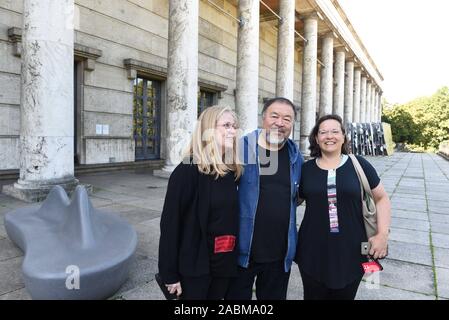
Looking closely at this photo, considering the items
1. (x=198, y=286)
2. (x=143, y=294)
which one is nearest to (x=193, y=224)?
(x=198, y=286)

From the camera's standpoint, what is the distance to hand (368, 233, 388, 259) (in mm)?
2240

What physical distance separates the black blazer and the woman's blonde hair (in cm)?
5

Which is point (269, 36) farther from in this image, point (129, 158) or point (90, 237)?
point (90, 237)

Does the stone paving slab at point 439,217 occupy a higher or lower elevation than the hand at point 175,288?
lower

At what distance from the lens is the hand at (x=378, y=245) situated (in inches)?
88.2

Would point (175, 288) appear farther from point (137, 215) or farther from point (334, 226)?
point (137, 215)

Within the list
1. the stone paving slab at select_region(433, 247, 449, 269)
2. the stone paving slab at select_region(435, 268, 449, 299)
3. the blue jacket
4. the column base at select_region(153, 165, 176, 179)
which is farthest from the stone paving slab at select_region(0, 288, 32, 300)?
the column base at select_region(153, 165, 176, 179)

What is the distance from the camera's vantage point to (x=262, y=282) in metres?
2.37

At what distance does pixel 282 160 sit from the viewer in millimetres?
2400

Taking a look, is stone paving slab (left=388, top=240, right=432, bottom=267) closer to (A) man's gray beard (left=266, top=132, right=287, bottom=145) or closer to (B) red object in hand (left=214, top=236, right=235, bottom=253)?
(A) man's gray beard (left=266, top=132, right=287, bottom=145)

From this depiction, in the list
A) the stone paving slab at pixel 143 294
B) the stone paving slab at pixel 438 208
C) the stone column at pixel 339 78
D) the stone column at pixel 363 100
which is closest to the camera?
the stone paving slab at pixel 143 294

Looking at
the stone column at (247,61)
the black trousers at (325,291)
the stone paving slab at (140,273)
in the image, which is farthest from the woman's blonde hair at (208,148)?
the stone column at (247,61)

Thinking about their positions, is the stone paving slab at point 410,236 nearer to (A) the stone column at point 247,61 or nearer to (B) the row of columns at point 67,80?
(B) the row of columns at point 67,80

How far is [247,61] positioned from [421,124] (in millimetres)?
64284
